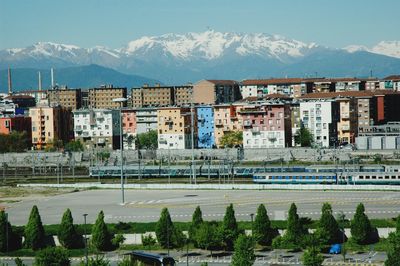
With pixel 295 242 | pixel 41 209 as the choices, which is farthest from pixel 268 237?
pixel 41 209

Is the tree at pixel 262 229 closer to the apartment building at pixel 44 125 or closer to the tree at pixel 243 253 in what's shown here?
the tree at pixel 243 253

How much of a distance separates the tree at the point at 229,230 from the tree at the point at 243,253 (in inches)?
141

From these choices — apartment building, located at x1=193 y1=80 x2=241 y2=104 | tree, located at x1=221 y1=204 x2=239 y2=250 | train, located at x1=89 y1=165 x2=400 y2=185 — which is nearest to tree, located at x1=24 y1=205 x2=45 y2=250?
tree, located at x1=221 y1=204 x2=239 y2=250

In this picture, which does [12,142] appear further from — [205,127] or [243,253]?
[243,253]

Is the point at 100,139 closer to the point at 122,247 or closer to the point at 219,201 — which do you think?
the point at 219,201

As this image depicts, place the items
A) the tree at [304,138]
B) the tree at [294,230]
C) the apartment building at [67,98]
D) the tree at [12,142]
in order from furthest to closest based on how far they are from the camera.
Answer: the apartment building at [67,98]
the tree at [12,142]
the tree at [304,138]
the tree at [294,230]

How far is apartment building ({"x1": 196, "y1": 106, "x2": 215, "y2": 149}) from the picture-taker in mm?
85688

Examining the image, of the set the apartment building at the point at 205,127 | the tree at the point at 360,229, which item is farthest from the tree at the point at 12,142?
the tree at the point at 360,229

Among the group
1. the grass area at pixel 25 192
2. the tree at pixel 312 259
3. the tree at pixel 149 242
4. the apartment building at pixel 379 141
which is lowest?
the tree at pixel 149 242

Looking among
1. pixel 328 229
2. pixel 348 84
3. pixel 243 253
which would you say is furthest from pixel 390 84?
pixel 243 253

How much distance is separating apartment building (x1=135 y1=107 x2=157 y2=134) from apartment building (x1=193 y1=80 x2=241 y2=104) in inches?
508

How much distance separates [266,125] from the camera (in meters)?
78.6

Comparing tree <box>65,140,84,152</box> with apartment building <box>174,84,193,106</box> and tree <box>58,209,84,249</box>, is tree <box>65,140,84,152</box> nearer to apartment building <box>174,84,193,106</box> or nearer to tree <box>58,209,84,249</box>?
apartment building <box>174,84,193,106</box>

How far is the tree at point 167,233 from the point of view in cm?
3059
